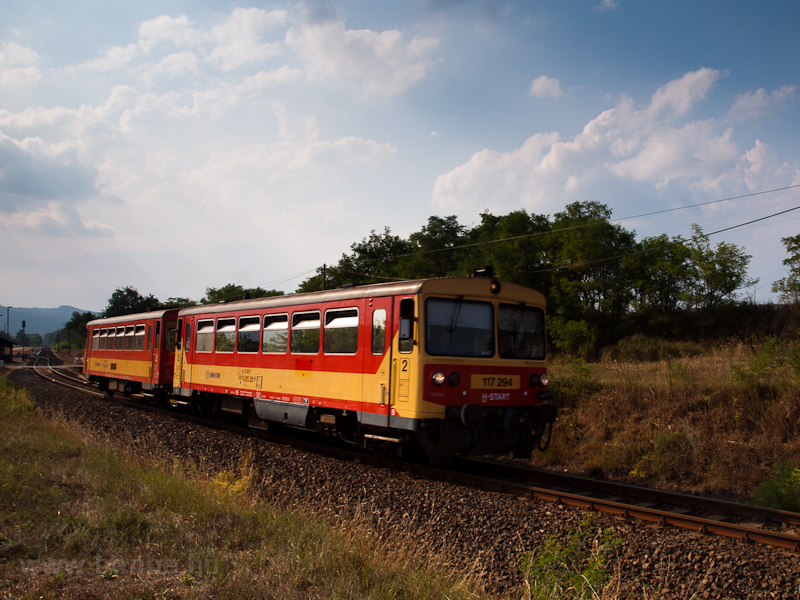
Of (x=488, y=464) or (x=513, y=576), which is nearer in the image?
(x=513, y=576)

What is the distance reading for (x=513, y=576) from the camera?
16.4 feet

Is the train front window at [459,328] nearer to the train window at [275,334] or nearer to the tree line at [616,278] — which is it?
the train window at [275,334]

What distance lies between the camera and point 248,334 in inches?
468

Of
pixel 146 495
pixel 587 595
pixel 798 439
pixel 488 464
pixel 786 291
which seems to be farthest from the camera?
pixel 786 291

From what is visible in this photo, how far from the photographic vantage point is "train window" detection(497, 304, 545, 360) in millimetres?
8617

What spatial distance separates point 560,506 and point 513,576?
69.7 inches

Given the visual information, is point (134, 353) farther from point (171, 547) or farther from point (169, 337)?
point (171, 547)

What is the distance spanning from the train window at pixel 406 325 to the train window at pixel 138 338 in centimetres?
1276

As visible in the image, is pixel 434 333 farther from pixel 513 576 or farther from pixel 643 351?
pixel 643 351

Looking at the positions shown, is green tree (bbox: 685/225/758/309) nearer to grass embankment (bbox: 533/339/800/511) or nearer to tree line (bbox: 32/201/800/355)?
tree line (bbox: 32/201/800/355)

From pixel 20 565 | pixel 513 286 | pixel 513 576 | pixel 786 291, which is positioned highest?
pixel 786 291

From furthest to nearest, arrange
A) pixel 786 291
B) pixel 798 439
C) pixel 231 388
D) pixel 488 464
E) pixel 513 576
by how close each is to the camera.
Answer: pixel 786 291
pixel 231 388
pixel 488 464
pixel 798 439
pixel 513 576

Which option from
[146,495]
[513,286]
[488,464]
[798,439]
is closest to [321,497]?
[146,495]

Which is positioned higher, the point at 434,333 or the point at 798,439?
Result: the point at 434,333
